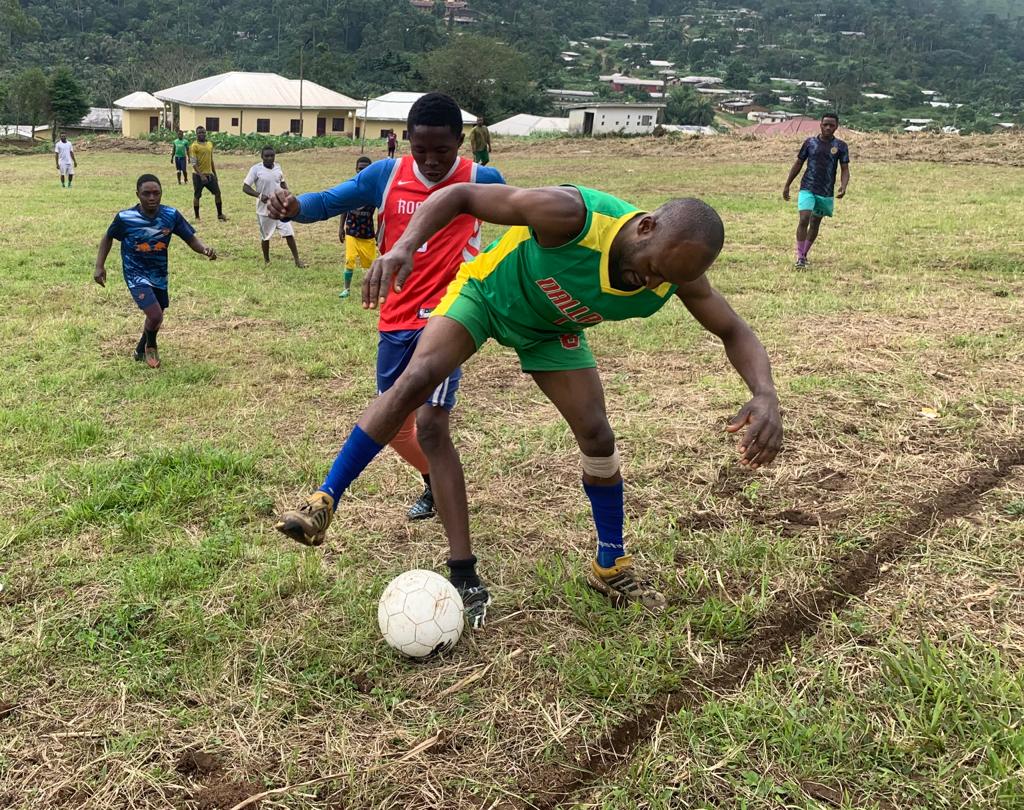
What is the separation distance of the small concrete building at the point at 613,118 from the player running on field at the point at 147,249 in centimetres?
6097

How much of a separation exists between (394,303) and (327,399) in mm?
2326

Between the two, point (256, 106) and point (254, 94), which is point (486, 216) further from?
point (254, 94)

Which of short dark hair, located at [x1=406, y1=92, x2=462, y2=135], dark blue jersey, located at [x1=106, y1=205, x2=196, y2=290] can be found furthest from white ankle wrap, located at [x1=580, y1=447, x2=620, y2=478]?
dark blue jersey, located at [x1=106, y1=205, x2=196, y2=290]

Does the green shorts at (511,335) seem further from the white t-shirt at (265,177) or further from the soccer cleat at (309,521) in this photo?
the white t-shirt at (265,177)

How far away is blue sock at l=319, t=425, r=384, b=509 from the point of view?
2.55 m

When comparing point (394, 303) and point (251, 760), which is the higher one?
point (394, 303)

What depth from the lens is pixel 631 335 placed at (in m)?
7.04

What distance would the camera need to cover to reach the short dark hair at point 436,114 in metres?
3.30

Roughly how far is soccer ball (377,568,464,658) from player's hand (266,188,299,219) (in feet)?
5.13

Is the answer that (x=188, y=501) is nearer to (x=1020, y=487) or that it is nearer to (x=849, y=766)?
(x=849, y=766)

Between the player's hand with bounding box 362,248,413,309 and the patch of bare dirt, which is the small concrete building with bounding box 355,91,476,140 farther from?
the player's hand with bounding box 362,248,413,309

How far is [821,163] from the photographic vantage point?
9.86m

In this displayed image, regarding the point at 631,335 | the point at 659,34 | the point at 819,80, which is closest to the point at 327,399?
the point at 631,335

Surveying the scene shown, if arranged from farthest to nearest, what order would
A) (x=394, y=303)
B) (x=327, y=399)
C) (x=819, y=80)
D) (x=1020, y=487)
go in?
(x=819, y=80) < (x=327, y=399) < (x=1020, y=487) < (x=394, y=303)
